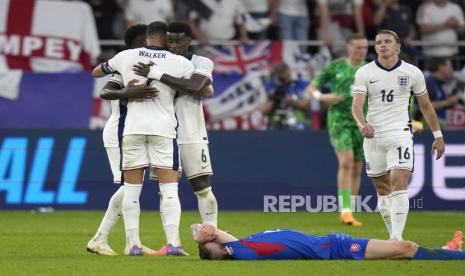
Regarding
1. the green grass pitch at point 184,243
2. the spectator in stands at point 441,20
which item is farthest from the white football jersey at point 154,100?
the spectator in stands at point 441,20

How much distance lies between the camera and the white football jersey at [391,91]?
14.4 metres

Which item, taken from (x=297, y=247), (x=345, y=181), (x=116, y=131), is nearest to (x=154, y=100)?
(x=116, y=131)

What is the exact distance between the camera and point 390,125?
1442 cm

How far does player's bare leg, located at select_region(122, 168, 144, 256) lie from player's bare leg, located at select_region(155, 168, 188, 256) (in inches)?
9.4

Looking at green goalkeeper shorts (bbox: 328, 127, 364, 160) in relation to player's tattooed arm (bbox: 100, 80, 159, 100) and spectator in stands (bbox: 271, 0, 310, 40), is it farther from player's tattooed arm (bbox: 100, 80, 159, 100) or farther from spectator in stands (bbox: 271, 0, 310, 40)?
player's tattooed arm (bbox: 100, 80, 159, 100)

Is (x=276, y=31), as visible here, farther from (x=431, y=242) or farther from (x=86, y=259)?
(x=86, y=259)

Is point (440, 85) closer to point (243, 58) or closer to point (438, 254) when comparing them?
point (243, 58)

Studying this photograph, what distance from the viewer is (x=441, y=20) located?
24.5 m

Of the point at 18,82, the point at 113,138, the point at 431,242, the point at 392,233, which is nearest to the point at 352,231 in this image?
the point at 431,242

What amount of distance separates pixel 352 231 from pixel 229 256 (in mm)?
5071

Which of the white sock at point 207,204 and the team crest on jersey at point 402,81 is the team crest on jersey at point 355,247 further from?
the team crest on jersey at point 402,81

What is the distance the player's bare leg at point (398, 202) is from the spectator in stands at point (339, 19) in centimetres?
927

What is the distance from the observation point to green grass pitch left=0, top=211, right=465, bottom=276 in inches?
461

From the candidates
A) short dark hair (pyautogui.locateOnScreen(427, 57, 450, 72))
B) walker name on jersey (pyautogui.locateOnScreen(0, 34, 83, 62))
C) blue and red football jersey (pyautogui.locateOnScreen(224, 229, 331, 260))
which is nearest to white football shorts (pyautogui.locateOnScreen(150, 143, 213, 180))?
blue and red football jersey (pyautogui.locateOnScreen(224, 229, 331, 260))
